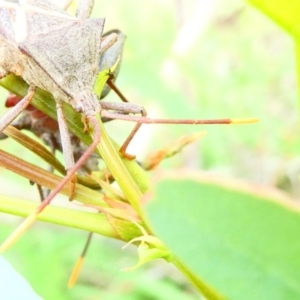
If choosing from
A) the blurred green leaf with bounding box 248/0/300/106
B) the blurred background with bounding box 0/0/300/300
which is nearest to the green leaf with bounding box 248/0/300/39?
the blurred green leaf with bounding box 248/0/300/106

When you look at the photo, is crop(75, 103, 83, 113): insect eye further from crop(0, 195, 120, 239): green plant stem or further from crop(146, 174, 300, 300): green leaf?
crop(146, 174, 300, 300): green leaf

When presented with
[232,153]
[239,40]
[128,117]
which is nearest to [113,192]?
[128,117]

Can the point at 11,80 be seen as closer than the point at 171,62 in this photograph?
Yes

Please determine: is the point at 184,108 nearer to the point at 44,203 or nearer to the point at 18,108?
the point at 18,108

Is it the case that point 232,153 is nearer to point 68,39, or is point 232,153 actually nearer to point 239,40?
point 239,40

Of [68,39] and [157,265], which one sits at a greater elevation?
[68,39]
